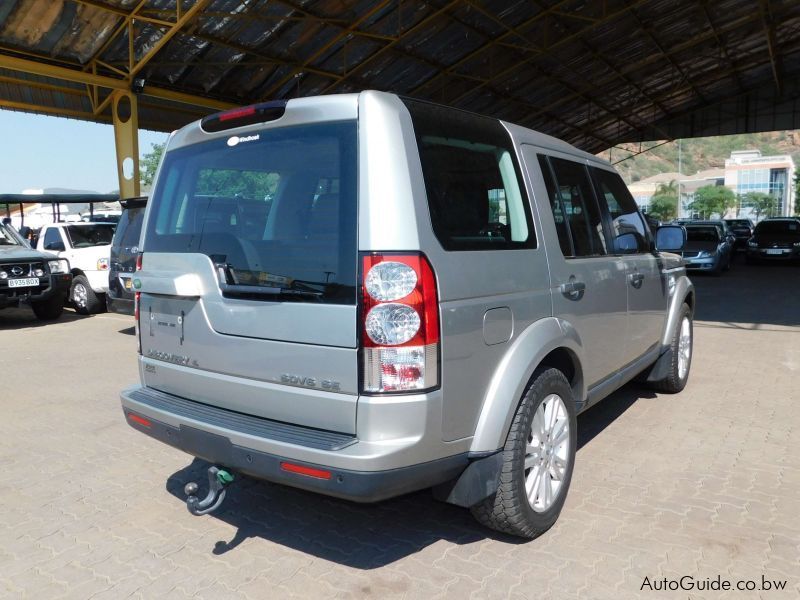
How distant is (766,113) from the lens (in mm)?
33375

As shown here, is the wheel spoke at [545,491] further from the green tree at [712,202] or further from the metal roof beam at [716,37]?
the green tree at [712,202]

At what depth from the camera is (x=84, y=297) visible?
39.9ft

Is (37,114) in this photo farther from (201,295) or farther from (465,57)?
(201,295)

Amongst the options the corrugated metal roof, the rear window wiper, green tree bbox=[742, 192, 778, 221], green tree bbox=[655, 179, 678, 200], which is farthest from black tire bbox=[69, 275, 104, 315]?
green tree bbox=[655, 179, 678, 200]

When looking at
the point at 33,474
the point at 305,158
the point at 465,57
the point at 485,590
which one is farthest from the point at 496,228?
the point at 465,57

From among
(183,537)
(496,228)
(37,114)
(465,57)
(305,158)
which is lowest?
(183,537)

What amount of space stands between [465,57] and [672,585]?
18392 millimetres

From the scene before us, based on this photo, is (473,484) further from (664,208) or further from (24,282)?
(664,208)

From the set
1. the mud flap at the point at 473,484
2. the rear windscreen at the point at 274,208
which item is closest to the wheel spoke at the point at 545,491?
the mud flap at the point at 473,484

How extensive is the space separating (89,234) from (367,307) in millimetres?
11774

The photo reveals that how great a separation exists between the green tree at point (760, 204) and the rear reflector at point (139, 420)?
339 ft

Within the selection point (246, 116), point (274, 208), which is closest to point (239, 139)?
point (246, 116)

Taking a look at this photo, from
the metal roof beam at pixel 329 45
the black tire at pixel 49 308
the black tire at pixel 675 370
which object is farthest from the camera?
the metal roof beam at pixel 329 45

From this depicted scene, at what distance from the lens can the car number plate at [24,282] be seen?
10.4 meters
